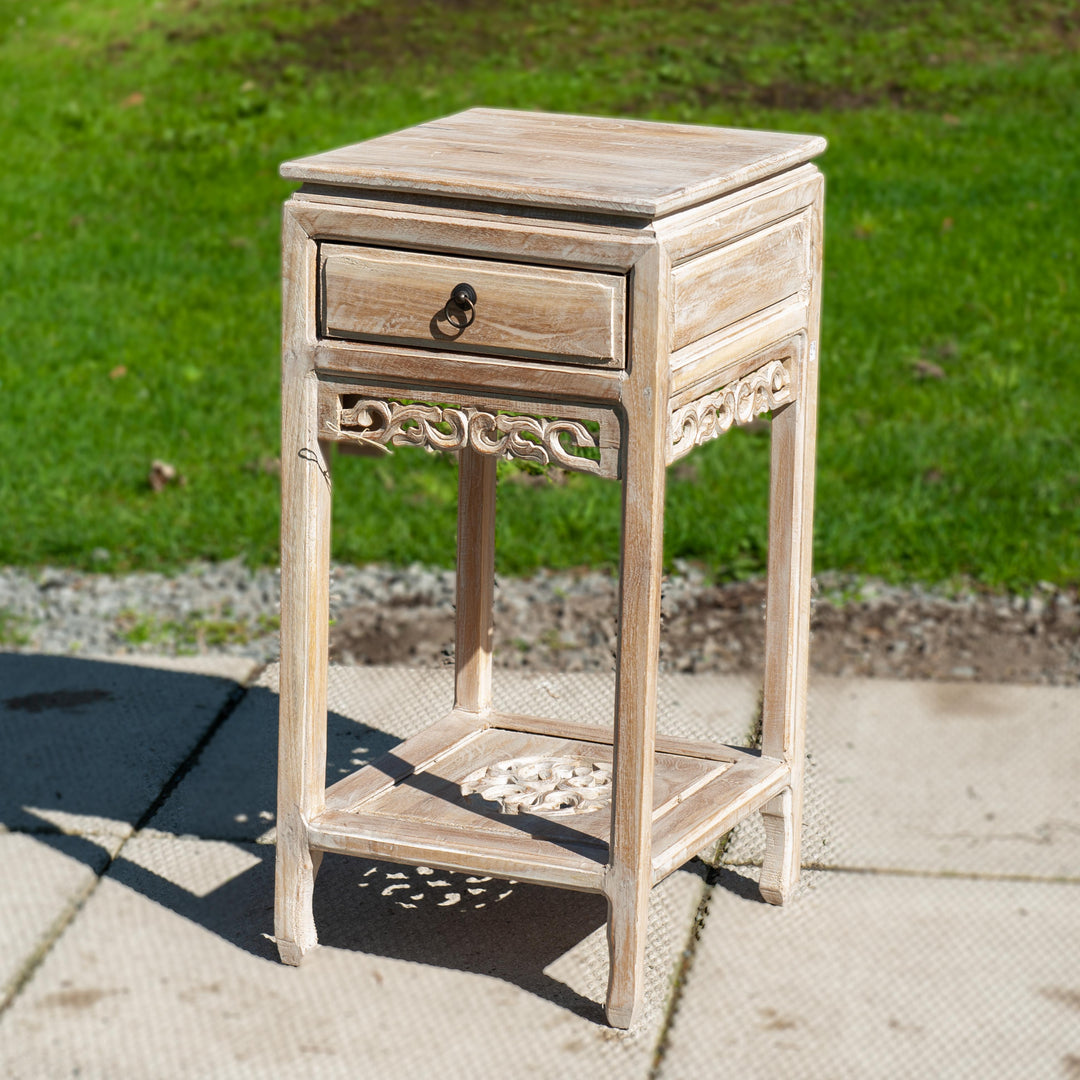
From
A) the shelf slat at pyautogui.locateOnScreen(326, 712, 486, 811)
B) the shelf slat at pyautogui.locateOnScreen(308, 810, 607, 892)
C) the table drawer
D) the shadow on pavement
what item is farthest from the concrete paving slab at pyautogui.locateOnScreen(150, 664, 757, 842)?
the table drawer

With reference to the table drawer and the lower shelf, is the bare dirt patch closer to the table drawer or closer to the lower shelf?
the lower shelf

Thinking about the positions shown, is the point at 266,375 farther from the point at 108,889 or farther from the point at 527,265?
the point at 527,265

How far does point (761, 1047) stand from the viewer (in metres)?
2.97

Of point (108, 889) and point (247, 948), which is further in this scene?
point (108, 889)

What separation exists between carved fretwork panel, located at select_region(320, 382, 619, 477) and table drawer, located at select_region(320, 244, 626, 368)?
0.09 m

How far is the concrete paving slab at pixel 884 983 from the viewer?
2.94 meters

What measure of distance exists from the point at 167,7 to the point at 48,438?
6278 millimetres

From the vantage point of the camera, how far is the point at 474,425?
9.38 feet

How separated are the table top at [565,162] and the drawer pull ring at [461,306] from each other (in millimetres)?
143

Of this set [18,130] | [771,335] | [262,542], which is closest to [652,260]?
[771,335]

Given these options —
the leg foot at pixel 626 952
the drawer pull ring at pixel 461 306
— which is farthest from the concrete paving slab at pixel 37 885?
the drawer pull ring at pixel 461 306

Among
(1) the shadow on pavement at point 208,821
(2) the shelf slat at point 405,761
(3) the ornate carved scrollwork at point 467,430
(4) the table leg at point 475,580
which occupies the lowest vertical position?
(1) the shadow on pavement at point 208,821

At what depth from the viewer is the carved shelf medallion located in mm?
3289

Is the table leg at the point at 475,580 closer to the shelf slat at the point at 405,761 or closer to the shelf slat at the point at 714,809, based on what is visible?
the shelf slat at the point at 405,761
